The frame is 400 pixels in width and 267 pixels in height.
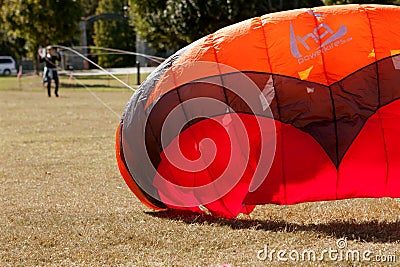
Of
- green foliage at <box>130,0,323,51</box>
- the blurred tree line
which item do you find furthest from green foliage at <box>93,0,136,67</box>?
green foliage at <box>130,0,323,51</box>

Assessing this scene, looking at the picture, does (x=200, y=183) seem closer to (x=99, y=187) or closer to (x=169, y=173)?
(x=169, y=173)

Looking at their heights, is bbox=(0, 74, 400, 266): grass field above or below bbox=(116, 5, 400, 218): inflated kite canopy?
below

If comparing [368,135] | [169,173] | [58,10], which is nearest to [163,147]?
[169,173]

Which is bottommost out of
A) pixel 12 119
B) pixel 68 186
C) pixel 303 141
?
pixel 12 119

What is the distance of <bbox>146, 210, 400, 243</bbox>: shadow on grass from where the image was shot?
658 centimetres

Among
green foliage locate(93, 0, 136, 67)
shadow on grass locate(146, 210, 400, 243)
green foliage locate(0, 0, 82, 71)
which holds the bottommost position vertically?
green foliage locate(93, 0, 136, 67)

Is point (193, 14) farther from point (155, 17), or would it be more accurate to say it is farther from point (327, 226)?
point (327, 226)

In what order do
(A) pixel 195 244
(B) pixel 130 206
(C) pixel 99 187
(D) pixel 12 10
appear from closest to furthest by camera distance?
(A) pixel 195 244
(B) pixel 130 206
(C) pixel 99 187
(D) pixel 12 10

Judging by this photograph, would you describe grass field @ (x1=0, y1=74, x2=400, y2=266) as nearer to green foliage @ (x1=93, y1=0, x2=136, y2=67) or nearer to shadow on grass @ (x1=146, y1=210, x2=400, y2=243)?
shadow on grass @ (x1=146, y1=210, x2=400, y2=243)

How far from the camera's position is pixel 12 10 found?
41750mm

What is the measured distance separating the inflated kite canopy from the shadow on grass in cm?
15

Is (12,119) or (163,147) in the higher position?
(163,147)

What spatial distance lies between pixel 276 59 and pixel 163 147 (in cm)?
141

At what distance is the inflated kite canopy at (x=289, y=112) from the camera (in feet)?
22.6
